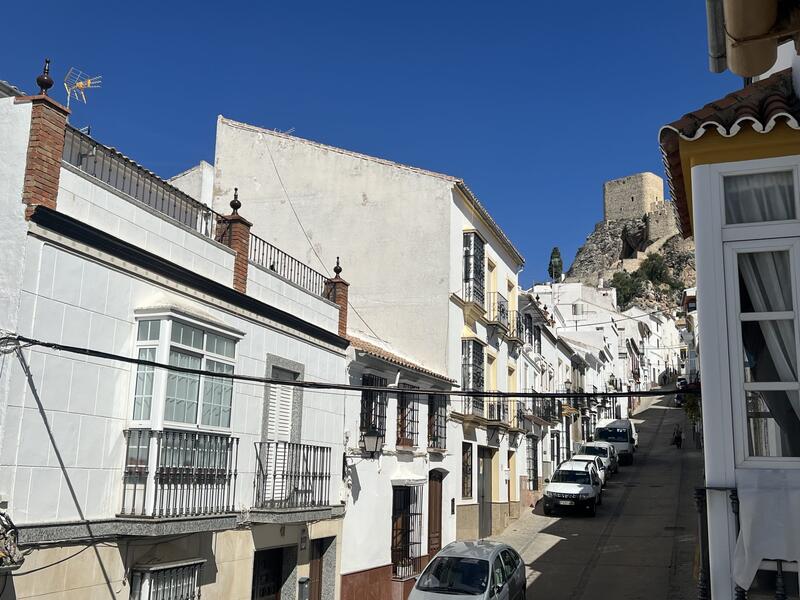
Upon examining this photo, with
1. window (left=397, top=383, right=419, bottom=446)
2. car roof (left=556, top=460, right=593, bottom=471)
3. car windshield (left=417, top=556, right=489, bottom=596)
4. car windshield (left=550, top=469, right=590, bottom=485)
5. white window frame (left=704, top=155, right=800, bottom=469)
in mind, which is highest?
white window frame (left=704, top=155, right=800, bottom=469)

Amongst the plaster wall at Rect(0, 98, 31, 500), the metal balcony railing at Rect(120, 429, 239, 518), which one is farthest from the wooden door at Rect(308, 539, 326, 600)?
the plaster wall at Rect(0, 98, 31, 500)

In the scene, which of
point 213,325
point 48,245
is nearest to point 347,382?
point 213,325

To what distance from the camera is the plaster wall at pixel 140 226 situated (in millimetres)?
9922

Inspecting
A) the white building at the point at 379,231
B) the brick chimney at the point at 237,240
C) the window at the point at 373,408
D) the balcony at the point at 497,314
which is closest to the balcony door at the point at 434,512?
the white building at the point at 379,231

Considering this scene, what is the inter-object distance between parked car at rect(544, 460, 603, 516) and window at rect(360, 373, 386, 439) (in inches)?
454

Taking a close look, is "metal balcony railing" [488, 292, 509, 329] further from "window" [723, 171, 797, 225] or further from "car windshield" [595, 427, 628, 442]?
"window" [723, 171, 797, 225]

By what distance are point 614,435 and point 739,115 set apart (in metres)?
37.3

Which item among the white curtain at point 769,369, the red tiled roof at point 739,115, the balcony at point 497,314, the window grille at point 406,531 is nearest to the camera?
the white curtain at point 769,369

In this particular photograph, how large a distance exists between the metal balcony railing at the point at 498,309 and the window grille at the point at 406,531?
753 centimetres

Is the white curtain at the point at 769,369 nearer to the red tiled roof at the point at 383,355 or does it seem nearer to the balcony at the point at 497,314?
the red tiled roof at the point at 383,355

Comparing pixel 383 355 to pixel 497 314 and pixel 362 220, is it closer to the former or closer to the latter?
pixel 362 220

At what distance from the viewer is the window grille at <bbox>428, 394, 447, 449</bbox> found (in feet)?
68.8

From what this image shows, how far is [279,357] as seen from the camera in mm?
14586

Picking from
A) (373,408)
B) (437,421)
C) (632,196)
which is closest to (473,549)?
(373,408)
